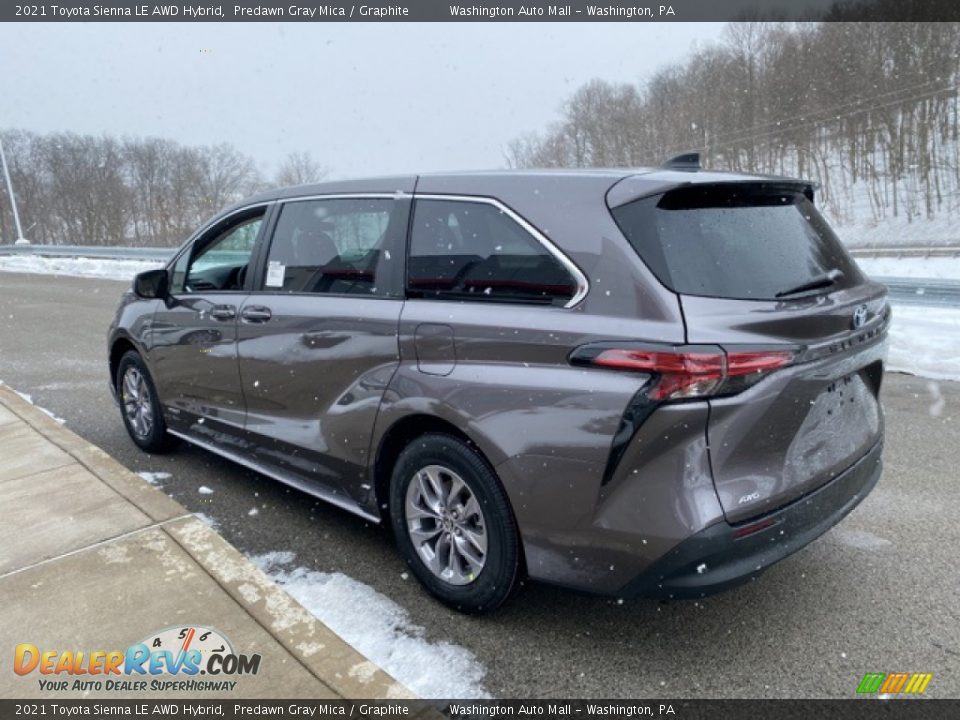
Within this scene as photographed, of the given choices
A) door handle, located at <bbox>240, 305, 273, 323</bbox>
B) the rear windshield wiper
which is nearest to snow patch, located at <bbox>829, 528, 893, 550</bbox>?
the rear windshield wiper

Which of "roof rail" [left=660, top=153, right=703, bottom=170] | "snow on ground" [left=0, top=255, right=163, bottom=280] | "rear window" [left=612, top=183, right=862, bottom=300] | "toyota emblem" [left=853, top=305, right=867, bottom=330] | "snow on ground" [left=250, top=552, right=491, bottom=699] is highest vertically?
"snow on ground" [left=0, top=255, right=163, bottom=280]

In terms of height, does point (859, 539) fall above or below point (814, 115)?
below

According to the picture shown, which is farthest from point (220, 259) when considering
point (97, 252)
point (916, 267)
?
point (97, 252)

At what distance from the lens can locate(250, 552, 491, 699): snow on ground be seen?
94.6 inches

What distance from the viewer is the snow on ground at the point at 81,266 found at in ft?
69.9

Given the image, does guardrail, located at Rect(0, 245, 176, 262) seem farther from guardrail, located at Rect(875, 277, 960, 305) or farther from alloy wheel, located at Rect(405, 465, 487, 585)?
alloy wheel, located at Rect(405, 465, 487, 585)

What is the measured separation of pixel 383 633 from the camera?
2678mm

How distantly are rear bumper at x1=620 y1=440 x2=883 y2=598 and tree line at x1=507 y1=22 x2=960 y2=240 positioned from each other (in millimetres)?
38136

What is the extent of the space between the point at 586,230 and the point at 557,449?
79cm

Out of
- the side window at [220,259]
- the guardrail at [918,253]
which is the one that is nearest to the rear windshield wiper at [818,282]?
the side window at [220,259]

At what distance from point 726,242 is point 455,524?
1499 millimetres

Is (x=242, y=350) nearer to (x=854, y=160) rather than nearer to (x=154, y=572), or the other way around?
(x=154, y=572)

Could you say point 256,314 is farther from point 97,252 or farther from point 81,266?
point 97,252

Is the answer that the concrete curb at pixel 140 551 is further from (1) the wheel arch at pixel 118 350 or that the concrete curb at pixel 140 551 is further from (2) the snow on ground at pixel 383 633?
(1) the wheel arch at pixel 118 350
